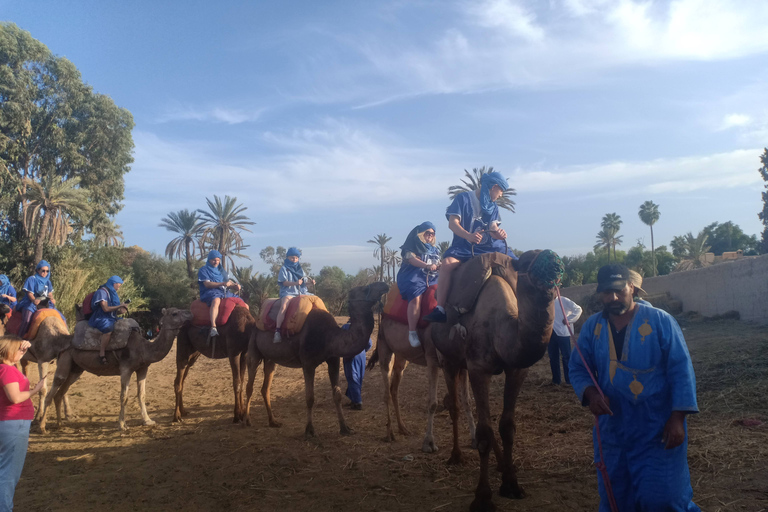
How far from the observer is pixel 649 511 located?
298 centimetres

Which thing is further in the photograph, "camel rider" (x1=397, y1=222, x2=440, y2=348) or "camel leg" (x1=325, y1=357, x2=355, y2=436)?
"camel leg" (x1=325, y1=357, x2=355, y2=436)

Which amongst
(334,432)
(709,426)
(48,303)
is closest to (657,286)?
(709,426)

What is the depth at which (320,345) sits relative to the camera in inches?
311

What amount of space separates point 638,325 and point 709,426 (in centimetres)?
396

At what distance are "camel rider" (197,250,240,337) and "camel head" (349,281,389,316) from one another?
3081 mm

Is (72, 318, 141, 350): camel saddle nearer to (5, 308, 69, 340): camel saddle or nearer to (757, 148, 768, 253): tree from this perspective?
(5, 308, 69, 340): camel saddle

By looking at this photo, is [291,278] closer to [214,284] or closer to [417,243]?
[214,284]

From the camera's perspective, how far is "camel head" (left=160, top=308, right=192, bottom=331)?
348 inches

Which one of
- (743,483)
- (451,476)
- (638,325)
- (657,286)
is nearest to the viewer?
(638,325)

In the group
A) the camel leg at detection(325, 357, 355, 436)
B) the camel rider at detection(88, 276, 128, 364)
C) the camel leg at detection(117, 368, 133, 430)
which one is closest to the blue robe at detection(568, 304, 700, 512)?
the camel leg at detection(325, 357, 355, 436)

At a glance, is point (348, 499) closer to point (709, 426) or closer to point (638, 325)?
point (638, 325)

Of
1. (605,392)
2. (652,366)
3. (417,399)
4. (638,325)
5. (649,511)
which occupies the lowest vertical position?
(417,399)

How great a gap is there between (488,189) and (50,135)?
30708mm

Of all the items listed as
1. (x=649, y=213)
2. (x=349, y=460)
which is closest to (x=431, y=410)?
(x=349, y=460)
